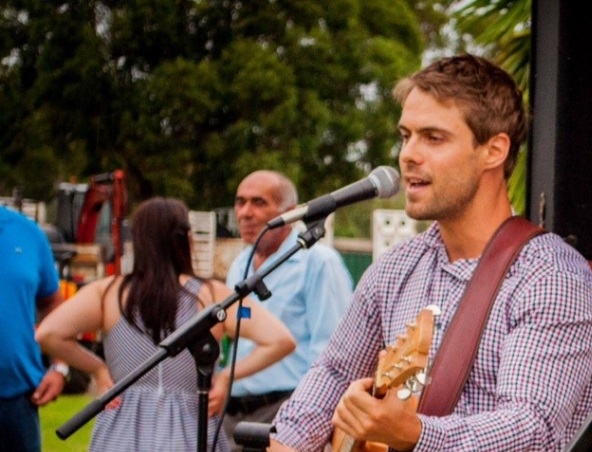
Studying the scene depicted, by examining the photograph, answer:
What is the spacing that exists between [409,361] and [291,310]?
3.14 m

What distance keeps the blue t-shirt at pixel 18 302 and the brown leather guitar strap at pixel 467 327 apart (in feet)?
8.84

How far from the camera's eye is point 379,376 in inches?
102

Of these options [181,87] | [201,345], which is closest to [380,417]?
[201,345]

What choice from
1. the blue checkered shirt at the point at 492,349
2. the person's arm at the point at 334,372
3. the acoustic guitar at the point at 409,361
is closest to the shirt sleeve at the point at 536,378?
the blue checkered shirt at the point at 492,349

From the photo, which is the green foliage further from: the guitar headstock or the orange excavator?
the guitar headstock

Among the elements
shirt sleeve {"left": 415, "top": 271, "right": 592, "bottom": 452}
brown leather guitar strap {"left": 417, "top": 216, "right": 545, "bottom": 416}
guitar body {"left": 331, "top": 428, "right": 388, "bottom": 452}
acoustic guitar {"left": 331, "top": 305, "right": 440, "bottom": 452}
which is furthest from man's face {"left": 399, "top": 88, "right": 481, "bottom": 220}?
guitar body {"left": 331, "top": 428, "right": 388, "bottom": 452}

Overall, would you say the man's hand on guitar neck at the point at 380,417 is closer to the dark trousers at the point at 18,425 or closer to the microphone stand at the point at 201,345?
the microphone stand at the point at 201,345

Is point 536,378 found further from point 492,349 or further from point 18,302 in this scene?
point 18,302

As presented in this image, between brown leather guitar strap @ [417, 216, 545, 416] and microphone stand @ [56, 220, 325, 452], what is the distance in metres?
0.61

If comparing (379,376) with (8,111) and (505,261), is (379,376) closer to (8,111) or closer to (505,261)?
(505,261)

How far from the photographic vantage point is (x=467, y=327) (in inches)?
110

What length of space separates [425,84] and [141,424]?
7.50 feet

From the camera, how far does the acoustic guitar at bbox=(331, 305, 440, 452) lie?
2.47m

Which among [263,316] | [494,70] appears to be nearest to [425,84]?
[494,70]
